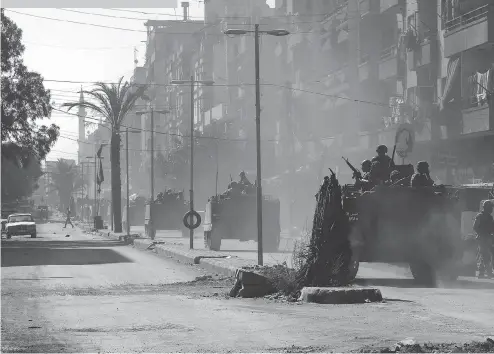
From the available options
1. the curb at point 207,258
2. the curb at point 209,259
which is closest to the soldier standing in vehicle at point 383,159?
the curb at point 207,258

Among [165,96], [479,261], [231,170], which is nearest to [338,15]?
[231,170]

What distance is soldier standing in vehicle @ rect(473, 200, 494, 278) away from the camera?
2377 cm

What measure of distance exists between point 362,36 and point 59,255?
29.3m

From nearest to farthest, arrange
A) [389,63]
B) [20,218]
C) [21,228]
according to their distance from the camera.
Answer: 1. [389,63]
2. [21,228]
3. [20,218]

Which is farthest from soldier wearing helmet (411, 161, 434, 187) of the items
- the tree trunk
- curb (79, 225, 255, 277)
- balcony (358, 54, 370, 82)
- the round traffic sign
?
the tree trunk

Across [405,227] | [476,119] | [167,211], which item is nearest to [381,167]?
[405,227]

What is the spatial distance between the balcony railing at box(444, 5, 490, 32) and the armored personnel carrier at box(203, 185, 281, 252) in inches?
453

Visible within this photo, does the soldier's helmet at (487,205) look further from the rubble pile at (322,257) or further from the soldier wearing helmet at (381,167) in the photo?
the rubble pile at (322,257)

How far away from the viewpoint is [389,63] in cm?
5797

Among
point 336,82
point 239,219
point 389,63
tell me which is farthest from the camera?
point 336,82

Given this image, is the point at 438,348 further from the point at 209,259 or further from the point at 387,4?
the point at 387,4

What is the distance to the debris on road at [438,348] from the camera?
10.4 m

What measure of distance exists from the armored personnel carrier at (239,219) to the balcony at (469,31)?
10.7 m

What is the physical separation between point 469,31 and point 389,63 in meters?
13.7
